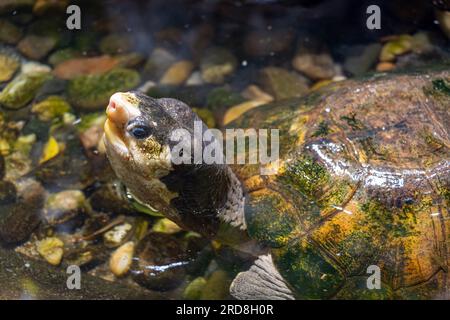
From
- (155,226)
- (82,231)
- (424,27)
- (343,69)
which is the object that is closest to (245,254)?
(155,226)

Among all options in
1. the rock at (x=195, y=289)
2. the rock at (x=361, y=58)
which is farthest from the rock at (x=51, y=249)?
the rock at (x=361, y=58)

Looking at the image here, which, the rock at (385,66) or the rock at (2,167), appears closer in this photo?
the rock at (2,167)

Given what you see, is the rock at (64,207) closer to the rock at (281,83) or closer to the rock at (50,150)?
the rock at (50,150)

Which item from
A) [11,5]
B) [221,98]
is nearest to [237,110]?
[221,98]

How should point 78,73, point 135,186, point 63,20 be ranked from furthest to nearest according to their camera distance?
point 63,20, point 78,73, point 135,186

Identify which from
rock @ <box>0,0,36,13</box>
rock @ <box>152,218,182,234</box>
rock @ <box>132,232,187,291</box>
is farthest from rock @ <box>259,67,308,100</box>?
rock @ <box>0,0,36,13</box>
